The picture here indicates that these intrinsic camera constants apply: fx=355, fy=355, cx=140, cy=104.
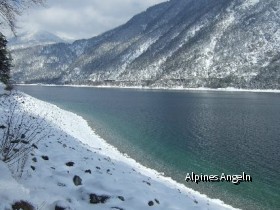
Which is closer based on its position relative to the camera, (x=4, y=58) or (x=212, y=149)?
(x=4, y=58)

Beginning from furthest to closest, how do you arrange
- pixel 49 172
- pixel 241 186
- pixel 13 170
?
pixel 241 186, pixel 49 172, pixel 13 170

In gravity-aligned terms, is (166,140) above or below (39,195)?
below

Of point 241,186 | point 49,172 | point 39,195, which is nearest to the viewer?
point 39,195

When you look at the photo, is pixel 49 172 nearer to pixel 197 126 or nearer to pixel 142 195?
pixel 142 195

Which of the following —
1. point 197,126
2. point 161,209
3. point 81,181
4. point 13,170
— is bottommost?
point 197,126

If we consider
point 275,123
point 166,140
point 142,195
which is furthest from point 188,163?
point 275,123

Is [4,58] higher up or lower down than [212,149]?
higher up

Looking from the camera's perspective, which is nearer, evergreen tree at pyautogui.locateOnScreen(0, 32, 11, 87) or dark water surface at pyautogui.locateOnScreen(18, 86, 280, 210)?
evergreen tree at pyautogui.locateOnScreen(0, 32, 11, 87)

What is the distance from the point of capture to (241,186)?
98.4ft

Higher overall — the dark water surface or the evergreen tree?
the evergreen tree

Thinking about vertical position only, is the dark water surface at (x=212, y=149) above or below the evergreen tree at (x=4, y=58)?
below

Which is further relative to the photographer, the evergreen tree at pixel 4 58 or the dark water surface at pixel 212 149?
the dark water surface at pixel 212 149

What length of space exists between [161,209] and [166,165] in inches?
913

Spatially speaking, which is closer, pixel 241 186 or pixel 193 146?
pixel 241 186
